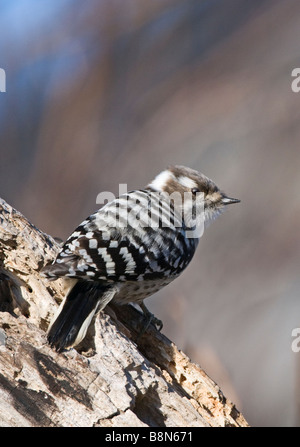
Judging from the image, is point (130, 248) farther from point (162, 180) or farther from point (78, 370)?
point (162, 180)

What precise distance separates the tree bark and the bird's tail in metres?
0.04


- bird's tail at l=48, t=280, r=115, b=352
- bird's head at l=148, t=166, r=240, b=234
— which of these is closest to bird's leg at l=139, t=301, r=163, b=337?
bird's tail at l=48, t=280, r=115, b=352

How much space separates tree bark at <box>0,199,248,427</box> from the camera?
6.70ft

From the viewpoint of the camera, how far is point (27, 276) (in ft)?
7.92

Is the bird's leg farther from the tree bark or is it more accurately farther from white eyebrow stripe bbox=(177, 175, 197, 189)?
white eyebrow stripe bbox=(177, 175, 197, 189)

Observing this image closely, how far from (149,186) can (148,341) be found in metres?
1.00

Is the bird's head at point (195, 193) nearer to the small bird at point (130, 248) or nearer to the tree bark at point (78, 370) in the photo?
the small bird at point (130, 248)

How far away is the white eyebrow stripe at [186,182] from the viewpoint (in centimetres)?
315

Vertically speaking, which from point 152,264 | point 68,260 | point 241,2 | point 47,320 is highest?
point 241,2

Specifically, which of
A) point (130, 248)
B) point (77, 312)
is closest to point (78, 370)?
point (77, 312)

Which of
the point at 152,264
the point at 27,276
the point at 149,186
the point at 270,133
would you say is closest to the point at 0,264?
the point at 27,276

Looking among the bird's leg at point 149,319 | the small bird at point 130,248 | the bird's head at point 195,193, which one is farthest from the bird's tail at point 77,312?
the bird's head at point 195,193

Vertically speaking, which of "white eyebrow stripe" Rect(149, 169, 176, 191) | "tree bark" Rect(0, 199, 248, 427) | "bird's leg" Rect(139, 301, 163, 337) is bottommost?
"tree bark" Rect(0, 199, 248, 427)

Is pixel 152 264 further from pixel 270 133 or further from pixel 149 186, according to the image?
pixel 270 133
